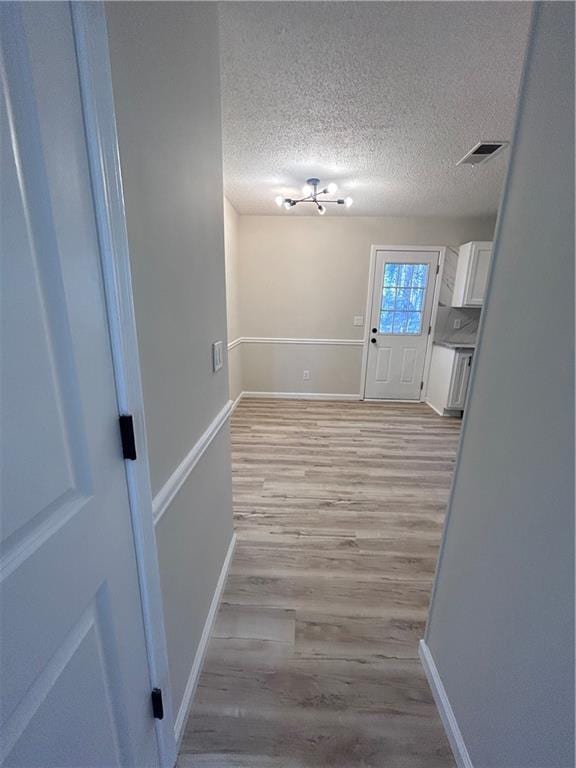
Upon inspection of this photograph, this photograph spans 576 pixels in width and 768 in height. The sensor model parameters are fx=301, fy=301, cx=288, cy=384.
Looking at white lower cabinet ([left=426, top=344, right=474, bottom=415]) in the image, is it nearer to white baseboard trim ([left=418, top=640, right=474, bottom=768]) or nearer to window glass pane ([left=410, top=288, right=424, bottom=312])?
window glass pane ([left=410, top=288, right=424, bottom=312])

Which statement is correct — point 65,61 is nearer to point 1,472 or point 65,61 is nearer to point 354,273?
point 1,472

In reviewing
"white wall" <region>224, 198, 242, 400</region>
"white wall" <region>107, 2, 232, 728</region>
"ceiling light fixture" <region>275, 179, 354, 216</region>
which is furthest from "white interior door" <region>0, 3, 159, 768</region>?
"white wall" <region>224, 198, 242, 400</region>

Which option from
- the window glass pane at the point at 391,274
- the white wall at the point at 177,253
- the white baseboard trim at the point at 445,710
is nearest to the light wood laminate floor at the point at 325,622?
the white baseboard trim at the point at 445,710

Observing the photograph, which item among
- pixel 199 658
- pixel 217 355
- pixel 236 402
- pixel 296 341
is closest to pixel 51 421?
pixel 217 355

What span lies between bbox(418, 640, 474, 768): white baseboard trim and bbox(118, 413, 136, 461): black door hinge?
1338 millimetres

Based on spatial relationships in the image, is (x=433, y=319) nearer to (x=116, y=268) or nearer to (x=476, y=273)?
(x=476, y=273)

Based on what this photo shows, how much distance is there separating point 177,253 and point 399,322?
3878 mm

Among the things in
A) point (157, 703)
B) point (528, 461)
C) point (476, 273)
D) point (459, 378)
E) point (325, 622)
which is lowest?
point (325, 622)

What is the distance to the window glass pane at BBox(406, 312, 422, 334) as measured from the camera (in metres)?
4.19

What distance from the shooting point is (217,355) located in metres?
1.31

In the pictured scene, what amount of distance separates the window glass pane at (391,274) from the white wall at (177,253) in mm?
3284

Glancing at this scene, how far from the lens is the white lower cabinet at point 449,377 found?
372 cm

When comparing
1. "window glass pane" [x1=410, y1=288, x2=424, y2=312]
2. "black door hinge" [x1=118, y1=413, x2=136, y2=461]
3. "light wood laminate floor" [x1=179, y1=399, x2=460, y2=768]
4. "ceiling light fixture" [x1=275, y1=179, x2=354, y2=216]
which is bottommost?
"light wood laminate floor" [x1=179, y1=399, x2=460, y2=768]

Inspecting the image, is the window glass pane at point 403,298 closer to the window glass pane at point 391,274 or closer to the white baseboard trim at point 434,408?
the window glass pane at point 391,274
